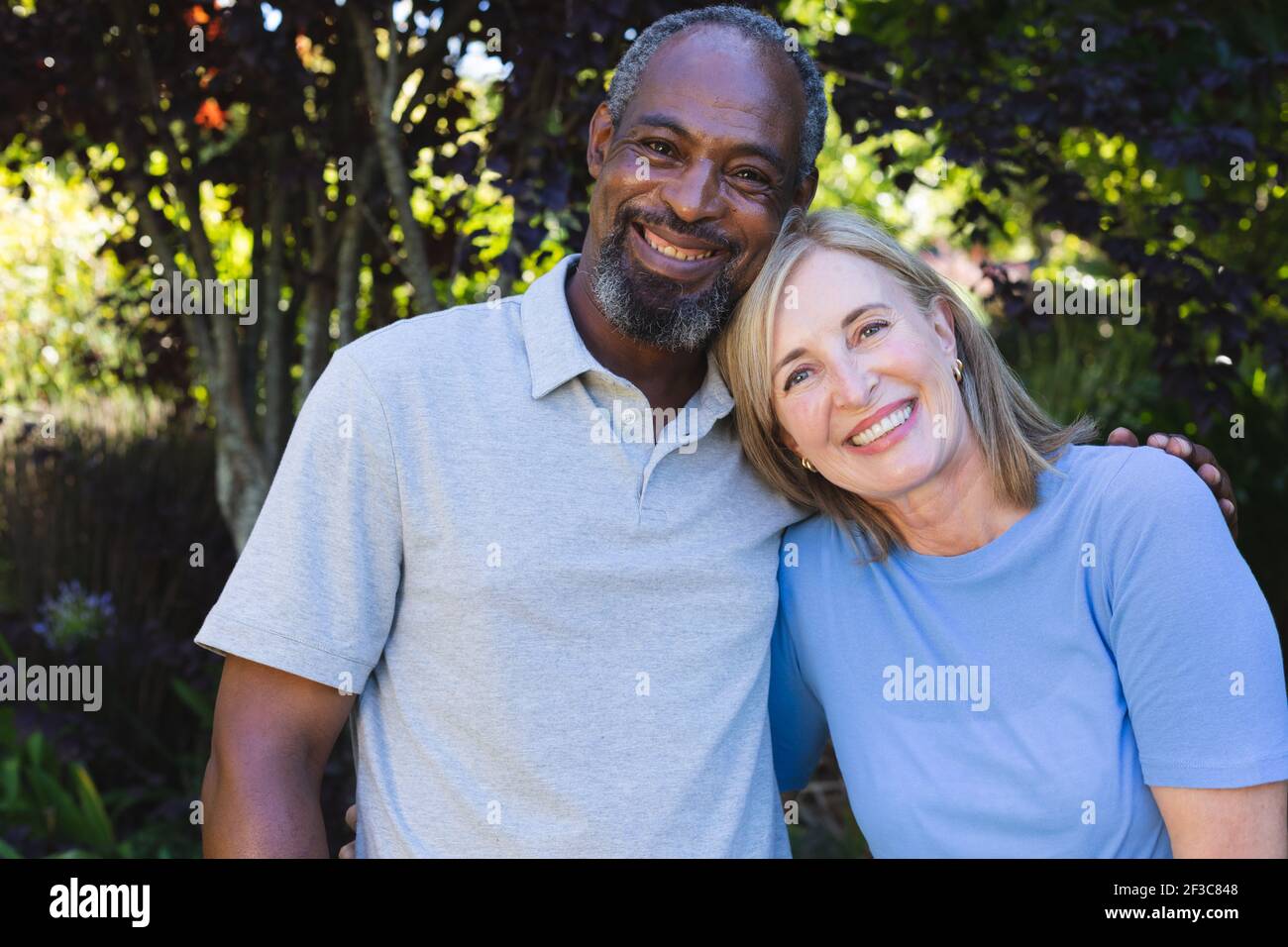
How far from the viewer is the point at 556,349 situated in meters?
2.21

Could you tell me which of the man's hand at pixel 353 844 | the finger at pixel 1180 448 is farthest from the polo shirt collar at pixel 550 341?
the finger at pixel 1180 448

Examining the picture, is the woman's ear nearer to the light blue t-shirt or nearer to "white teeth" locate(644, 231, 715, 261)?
the light blue t-shirt

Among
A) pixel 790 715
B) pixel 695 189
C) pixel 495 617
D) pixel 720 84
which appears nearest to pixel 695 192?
pixel 695 189

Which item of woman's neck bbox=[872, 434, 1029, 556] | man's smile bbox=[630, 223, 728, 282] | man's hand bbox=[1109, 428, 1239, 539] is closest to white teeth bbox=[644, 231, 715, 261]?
man's smile bbox=[630, 223, 728, 282]

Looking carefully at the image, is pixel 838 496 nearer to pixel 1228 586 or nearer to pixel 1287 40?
pixel 1228 586

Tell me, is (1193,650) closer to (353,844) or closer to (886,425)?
(886,425)

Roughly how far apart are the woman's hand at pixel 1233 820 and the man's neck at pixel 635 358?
1105mm

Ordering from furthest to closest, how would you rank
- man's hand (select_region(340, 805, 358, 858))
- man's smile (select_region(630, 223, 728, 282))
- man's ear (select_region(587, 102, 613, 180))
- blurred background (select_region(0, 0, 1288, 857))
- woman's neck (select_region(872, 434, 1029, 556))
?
blurred background (select_region(0, 0, 1288, 857)) < man's ear (select_region(587, 102, 613, 180)) < man's smile (select_region(630, 223, 728, 282)) < woman's neck (select_region(872, 434, 1029, 556)) < man's hand (select_region(340, 805, 358, 858))

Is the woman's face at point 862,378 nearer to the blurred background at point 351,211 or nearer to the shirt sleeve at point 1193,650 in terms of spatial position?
the shirt sleeve at point 1193,650

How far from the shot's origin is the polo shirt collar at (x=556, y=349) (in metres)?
2.17

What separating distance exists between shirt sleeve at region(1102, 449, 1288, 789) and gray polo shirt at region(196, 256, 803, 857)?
641mm

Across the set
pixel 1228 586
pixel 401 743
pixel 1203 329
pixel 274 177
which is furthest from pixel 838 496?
pixel 274 177

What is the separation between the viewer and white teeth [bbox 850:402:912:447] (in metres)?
2.21

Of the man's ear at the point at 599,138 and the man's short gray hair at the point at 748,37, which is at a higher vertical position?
the man's short gray hair at the point at 748,37
